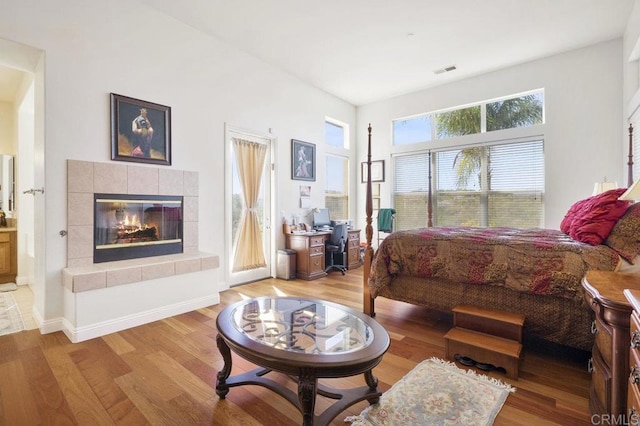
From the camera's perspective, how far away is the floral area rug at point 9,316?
9.15 feet

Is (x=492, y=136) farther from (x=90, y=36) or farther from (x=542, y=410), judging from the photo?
(x=90, y=36)

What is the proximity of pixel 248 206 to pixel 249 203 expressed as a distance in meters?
0.05

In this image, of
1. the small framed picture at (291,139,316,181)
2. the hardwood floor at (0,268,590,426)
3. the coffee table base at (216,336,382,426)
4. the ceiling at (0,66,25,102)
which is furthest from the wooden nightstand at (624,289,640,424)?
the ceiling at (0,66,25,102)

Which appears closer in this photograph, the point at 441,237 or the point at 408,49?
the point at 441,237

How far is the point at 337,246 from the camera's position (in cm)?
510

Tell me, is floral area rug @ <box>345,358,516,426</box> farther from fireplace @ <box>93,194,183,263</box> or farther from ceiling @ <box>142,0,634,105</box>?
ceiling @ <box>142,0,634,105</box>

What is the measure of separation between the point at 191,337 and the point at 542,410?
2.51 metres

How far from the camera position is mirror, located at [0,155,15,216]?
179 inches

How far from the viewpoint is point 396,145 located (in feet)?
20.1

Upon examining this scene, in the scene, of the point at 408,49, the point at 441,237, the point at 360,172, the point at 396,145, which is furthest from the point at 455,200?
the point at 441,237

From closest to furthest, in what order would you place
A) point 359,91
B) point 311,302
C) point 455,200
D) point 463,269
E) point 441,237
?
point 311,302 → point 463,269 → point 441,237 → point 455,200 → point 359,91

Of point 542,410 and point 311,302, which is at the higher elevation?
point 311,302

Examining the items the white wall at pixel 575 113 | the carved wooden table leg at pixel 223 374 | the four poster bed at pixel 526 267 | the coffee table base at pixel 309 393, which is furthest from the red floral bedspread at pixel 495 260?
the white wall at pixel 575 113

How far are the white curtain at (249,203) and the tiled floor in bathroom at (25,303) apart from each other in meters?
2.15
